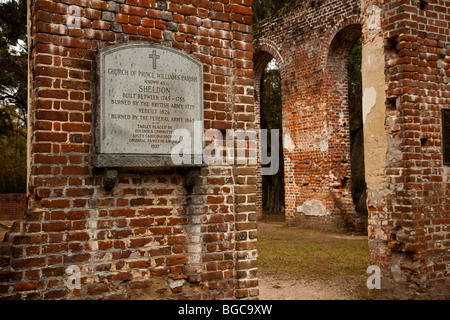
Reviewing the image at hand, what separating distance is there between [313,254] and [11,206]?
16555 millimetres

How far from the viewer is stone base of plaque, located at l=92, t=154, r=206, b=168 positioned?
10.6ft

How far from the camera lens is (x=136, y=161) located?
3373 millimetres

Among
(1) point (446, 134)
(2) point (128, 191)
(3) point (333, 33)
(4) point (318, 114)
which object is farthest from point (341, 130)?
(2) point (128, 191)

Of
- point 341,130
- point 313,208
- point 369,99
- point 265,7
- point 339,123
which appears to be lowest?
point 313,208

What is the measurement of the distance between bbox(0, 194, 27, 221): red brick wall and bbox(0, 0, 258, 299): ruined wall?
739 inches

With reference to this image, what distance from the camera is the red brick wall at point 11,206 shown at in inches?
787

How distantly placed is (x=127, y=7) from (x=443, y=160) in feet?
14.4

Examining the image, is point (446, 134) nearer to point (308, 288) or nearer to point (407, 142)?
point (407, 142)

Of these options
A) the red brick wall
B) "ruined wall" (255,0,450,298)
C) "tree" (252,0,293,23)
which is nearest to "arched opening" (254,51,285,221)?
"tree" (252,0,293,23)

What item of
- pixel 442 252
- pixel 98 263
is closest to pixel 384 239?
pixel 442 252

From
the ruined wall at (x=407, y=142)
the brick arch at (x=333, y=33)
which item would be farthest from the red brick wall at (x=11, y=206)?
the ruined wall at (x=407, y=142)

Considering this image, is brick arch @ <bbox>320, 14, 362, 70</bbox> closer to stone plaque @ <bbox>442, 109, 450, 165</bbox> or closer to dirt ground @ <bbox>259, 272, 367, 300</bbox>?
stone plaque @ <bbox>442, 109, 450, 165</bbox>

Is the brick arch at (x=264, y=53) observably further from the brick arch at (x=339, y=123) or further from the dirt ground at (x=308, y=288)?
the dirt ground at (x=308, y=288)

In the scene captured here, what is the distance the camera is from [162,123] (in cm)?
352
